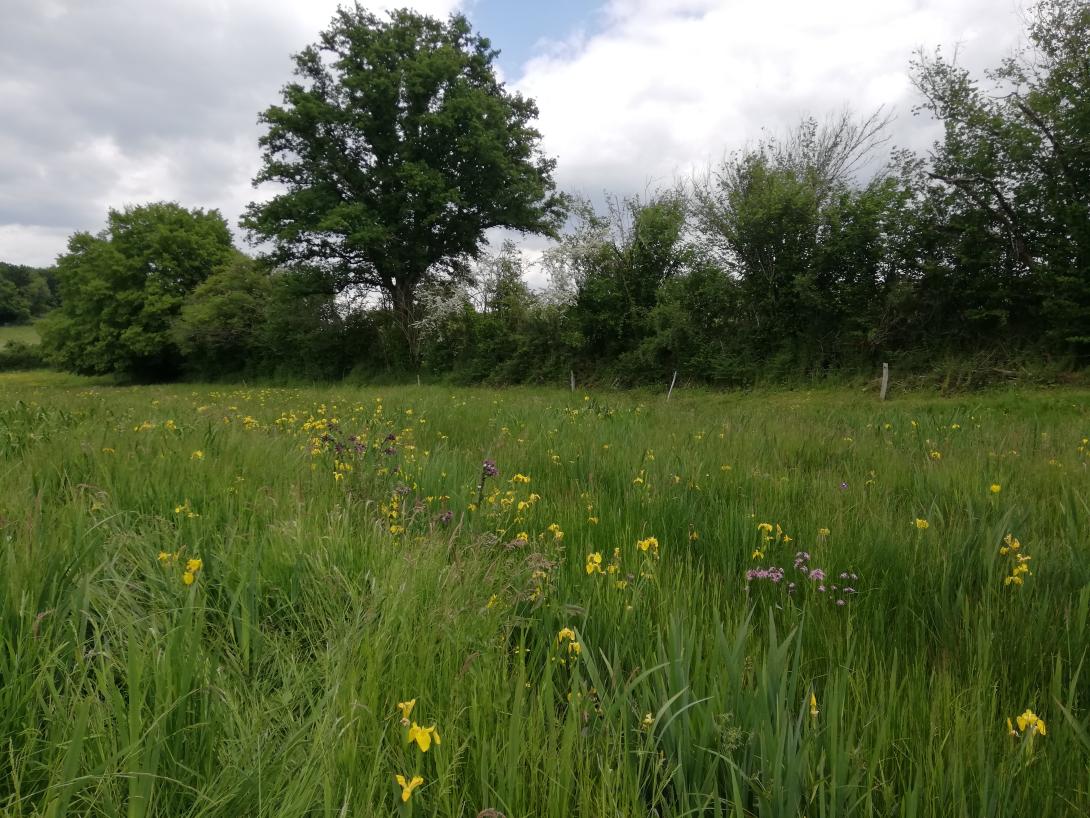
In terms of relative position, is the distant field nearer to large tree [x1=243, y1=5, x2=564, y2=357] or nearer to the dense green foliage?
the dense green foliage

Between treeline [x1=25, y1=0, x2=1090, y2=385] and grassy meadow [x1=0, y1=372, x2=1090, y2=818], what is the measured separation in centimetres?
1407

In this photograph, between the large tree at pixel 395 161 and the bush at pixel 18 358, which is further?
the bush at pixel 18 358

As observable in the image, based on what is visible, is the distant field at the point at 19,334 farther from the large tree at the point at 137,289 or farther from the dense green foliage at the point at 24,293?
the large tree at the point at 137,289

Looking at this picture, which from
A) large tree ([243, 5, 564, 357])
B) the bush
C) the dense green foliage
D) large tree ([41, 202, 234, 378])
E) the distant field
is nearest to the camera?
large tree ([243, 5, 564, 357])

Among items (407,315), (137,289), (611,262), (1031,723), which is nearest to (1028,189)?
(611,262)

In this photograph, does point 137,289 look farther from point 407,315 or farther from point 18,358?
point 18,358

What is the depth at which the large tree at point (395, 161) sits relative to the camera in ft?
83.1

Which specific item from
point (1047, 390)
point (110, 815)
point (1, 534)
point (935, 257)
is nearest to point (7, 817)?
point (110, 815)

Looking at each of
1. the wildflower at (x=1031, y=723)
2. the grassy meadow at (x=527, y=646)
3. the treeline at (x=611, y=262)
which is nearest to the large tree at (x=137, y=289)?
the treeline at (x=611, y=262)

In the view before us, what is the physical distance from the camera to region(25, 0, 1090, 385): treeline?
1355cm

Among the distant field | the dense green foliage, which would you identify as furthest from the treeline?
the dense green foliage

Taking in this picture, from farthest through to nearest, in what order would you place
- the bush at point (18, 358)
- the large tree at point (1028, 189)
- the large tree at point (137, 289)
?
the bush at point (18, 358), the large tree at point (137, 289), the large tree at point (1028, 189)

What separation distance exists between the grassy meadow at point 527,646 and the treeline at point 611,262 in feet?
46.2

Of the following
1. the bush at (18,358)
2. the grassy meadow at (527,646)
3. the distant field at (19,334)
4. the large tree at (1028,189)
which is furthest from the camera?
the distant field at (19,334)
